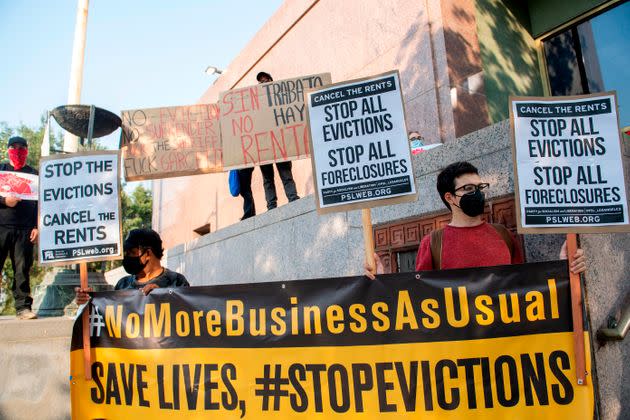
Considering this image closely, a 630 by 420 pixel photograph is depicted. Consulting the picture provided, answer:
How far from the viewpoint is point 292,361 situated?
308cm

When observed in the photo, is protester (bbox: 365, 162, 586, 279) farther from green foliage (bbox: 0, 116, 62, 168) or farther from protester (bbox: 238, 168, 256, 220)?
green foliage (bbox: 0, 116, 62, 168)

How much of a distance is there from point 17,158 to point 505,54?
262 inches

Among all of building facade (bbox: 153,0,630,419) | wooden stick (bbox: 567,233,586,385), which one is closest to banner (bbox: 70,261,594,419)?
wooden stick (bbox: 567,233,586,385)

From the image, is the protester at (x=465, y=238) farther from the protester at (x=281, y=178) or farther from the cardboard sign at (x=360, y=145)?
the protester at (x=281, y=178)

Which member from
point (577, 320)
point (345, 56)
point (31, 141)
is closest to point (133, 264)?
point (577, 320)

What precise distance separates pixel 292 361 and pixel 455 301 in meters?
1.01

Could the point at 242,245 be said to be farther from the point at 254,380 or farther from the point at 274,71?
the point at 274,71

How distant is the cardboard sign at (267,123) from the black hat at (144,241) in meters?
2.46

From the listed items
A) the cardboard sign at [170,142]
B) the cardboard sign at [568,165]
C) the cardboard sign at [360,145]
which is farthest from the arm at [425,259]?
the cardboard sign at [170,142]

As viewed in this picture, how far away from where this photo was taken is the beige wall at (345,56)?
7137 mm

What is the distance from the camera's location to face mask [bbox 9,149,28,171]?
5.29 metres

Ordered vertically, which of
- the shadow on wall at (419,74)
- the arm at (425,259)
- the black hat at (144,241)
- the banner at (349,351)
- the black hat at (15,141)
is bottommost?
the banner at (349,351)

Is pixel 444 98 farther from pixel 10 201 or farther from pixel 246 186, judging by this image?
pixel 10 201

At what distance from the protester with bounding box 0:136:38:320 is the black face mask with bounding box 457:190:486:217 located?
164 inches
